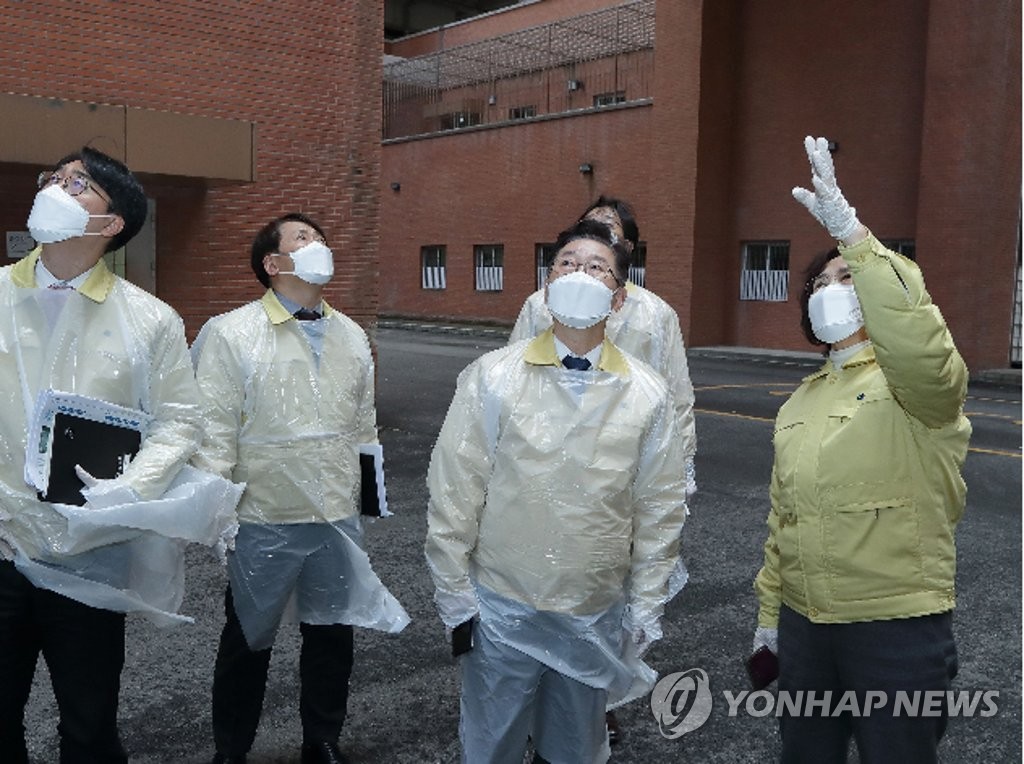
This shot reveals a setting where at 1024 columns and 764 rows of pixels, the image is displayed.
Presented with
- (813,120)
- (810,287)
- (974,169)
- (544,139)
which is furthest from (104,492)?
(544,139)

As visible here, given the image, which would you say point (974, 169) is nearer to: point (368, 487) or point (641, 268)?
point (641, 268)

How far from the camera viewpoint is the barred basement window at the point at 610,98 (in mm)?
27361

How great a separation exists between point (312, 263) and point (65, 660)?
144cm

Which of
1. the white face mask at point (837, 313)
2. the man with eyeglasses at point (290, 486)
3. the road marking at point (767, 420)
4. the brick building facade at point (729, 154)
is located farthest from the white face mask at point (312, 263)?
the brick building facade at point (729, 154)

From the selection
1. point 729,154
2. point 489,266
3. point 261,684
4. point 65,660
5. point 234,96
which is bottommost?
point 261,684

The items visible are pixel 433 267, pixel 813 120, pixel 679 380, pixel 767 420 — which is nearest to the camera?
pixel 679 380

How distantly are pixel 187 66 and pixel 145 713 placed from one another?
7.13 m

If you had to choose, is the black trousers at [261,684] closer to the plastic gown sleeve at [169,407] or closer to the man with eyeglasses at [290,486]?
the man with eyeglasses at [290,486]

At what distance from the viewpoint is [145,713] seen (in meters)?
3.72

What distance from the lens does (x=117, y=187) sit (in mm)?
2645

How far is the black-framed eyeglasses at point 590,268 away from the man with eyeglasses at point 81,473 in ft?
3.62

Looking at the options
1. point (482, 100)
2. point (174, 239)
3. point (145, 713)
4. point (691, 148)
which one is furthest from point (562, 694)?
point (482, 100)

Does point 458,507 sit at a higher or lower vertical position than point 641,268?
lower

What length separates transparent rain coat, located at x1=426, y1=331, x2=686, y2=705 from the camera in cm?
253
